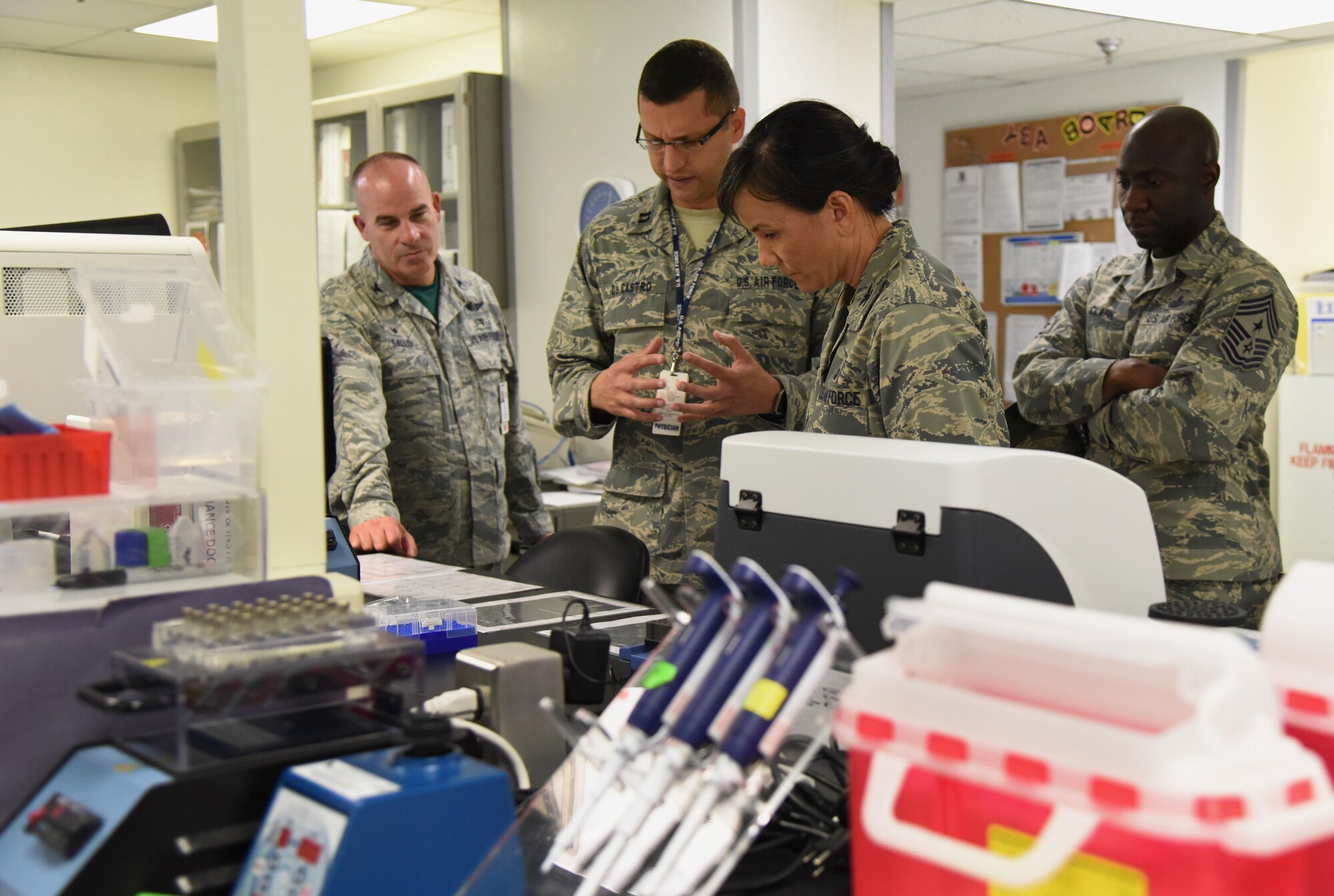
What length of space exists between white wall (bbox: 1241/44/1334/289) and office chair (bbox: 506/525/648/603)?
13.7 ft

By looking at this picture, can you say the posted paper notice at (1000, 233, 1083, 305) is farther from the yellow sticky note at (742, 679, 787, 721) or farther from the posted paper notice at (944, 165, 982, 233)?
the yellow sticky note at (742, 679, 787, 721)

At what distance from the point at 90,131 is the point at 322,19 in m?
1.74

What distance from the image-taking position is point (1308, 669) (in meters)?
0.80

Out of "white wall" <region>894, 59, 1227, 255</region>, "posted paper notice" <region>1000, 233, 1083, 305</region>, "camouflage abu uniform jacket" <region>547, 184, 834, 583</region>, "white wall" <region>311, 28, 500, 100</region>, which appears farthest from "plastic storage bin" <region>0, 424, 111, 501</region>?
"posted paper notice" <region>1000, 233, 1083, 305</region>

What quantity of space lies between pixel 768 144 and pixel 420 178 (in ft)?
5.19

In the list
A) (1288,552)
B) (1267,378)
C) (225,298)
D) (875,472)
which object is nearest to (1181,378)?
(1267,378)

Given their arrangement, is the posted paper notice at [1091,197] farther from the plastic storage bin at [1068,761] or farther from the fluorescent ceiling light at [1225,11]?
the plastic storage bin at [1068,761]

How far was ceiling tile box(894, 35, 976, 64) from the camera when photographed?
4.98 meters

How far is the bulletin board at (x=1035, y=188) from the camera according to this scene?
18.7 feet

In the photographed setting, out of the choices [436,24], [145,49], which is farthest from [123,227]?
[145,49]

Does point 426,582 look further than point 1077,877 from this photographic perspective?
Yes

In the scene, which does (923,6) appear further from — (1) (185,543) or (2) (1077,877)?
(2) (1077,877)

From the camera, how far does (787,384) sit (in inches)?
92.1

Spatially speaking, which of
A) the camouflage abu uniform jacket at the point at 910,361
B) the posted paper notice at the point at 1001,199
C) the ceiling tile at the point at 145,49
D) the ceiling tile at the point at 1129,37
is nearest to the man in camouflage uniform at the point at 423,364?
the camouflage abu uniform jacket at the point at 910,361
